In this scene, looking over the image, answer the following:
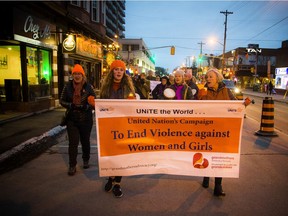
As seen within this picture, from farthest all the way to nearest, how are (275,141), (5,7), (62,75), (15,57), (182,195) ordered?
(62,75), (15,57), (5,7), (275,141), (182,195)

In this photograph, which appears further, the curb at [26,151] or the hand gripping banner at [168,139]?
the curb at [26,151]

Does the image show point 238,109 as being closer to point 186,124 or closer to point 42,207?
point 186,124

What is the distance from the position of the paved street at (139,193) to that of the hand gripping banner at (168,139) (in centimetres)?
43

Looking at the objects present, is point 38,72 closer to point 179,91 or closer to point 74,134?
point 74,134

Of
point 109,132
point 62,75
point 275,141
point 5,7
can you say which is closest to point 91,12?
point 62,75

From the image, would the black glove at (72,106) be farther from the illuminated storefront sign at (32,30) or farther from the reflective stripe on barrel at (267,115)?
the illuminated storefront sign at (32,30)

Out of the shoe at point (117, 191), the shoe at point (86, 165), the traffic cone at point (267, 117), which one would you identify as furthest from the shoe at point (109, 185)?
the traffic cone at point (267, 117)

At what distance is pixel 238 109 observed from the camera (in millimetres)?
3848

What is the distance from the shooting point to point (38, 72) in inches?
513

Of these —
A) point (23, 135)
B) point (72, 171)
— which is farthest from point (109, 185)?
point (23, 135)

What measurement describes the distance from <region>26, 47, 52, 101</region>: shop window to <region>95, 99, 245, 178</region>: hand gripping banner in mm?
9351

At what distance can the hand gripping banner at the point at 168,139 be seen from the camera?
12.7ft

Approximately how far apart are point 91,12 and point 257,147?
63.7 feet

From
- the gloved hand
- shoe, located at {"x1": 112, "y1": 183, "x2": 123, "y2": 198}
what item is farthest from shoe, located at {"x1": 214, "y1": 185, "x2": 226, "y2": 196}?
the gloved hand
